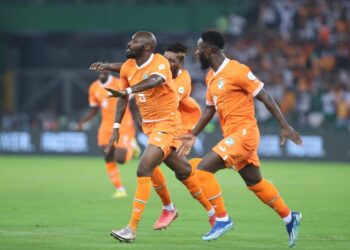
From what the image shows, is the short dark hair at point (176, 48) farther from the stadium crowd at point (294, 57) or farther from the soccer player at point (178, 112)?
the stadium crowd at point (294, 57)

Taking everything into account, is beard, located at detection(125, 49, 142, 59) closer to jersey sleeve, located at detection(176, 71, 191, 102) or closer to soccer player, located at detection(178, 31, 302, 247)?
soccer player, located at detection(178, 31, 302, 247)

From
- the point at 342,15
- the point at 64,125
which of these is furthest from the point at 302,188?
the point at 342,15

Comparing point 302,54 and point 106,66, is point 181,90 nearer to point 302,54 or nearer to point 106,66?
point 106,66

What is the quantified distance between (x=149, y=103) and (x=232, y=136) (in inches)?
51.7

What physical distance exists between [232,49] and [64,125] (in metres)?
7.17

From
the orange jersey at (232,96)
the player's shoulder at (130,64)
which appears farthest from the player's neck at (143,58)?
the orange jersey at (232,96)

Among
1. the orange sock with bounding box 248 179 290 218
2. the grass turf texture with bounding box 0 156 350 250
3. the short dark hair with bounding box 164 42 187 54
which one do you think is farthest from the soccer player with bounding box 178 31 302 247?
the short dark hair with bounding box 164 42 187 54

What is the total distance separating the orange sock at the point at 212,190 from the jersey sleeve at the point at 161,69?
4.34 ft

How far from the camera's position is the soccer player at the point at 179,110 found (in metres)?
13.2

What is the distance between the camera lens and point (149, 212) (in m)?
15.5

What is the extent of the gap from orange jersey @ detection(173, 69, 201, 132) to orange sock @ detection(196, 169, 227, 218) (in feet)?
8.59

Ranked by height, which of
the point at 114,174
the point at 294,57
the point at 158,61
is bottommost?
the point at 294,57

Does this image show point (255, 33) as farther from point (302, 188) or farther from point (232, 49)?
point (302, 188)

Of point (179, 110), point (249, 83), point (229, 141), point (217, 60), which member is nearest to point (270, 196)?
point (229, 141)
